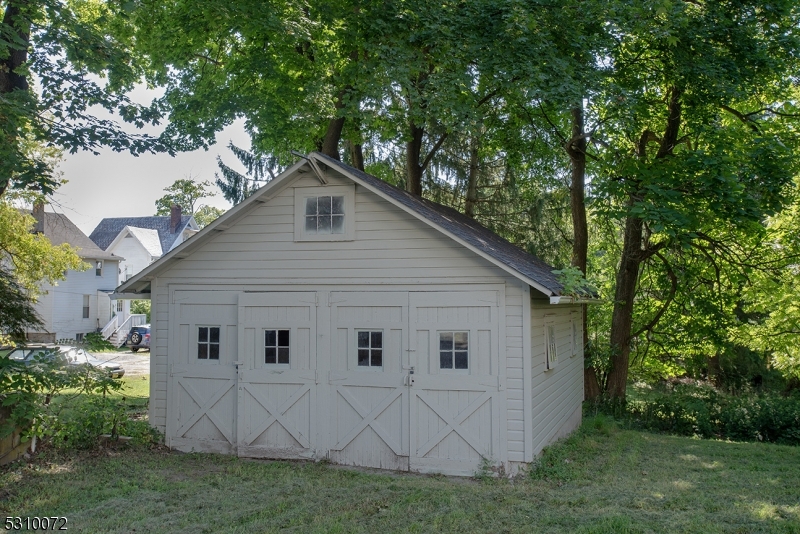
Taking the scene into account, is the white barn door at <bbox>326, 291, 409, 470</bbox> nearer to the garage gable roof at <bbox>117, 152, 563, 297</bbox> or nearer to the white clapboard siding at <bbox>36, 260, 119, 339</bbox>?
the garage gable roof at <bbox>117, 152, 563, 297</bbox>

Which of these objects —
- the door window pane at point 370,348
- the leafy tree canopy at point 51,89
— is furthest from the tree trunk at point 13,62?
the door window pane at point 370,348

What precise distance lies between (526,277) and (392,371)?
7.86 feet

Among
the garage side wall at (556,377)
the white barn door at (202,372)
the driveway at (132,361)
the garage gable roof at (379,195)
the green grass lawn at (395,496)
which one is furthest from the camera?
the driveway at (132,361)

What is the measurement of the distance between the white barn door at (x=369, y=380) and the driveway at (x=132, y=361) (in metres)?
15.3

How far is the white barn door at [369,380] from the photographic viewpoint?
364 inches

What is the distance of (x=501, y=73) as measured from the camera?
12.2 meters

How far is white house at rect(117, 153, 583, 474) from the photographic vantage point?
8.91m

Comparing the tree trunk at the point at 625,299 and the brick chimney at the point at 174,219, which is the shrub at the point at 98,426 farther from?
the brick chimney at the point at 174,219

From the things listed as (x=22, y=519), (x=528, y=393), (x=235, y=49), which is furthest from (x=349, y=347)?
(x=235, y=49)

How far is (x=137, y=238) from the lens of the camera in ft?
136

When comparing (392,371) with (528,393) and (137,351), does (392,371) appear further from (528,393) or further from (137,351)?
(137,351)

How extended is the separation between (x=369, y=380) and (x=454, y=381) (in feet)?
4.16

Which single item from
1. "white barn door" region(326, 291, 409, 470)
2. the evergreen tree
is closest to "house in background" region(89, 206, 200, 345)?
the evergreen tree

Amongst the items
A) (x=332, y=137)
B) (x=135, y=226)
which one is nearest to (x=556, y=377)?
(x=332, y=137)
